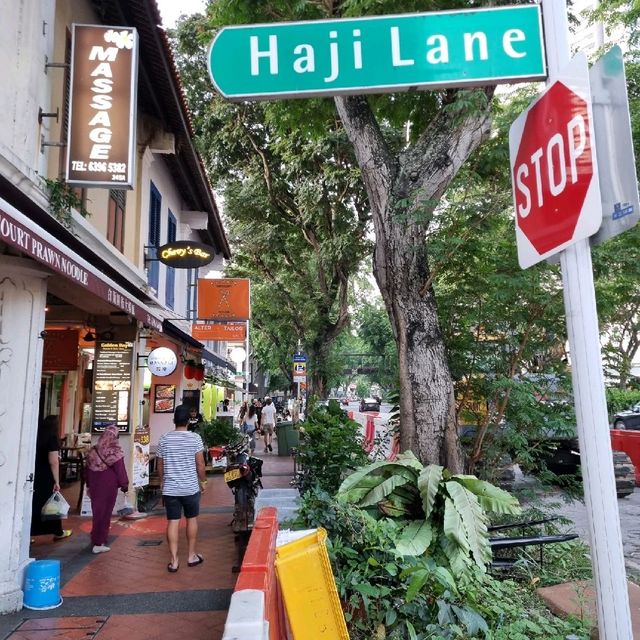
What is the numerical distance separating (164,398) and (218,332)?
7.03 feet

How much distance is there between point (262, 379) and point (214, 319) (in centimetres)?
4806

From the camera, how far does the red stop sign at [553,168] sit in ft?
6.42

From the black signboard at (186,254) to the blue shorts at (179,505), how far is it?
478 cm

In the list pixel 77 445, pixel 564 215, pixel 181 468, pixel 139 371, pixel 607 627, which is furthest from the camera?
pixel 77 445

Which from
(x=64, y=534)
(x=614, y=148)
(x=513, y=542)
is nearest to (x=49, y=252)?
(x=614, y=148)

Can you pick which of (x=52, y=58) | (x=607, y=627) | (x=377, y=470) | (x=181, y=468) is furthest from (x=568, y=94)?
(x=52, y=58)

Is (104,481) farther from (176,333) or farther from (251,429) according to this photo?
(176,333)

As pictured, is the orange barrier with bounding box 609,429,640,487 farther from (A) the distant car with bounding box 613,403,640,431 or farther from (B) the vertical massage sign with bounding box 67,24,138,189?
(B) the vertical massage sign with bounding box 67,24,138,189

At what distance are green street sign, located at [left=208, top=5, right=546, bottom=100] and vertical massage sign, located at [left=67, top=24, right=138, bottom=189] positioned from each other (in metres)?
3.59

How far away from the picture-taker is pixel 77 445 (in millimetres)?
11781

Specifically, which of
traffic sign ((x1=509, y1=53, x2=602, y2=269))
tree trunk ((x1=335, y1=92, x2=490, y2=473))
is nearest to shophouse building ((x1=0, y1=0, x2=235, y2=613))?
tree trunk ((x1=335, y1=92, x2=490, y2=473))

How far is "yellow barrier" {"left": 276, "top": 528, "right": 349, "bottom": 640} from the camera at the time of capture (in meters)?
3.03

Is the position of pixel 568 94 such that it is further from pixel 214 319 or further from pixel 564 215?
pixel 214 319

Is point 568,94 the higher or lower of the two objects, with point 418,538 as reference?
higher
